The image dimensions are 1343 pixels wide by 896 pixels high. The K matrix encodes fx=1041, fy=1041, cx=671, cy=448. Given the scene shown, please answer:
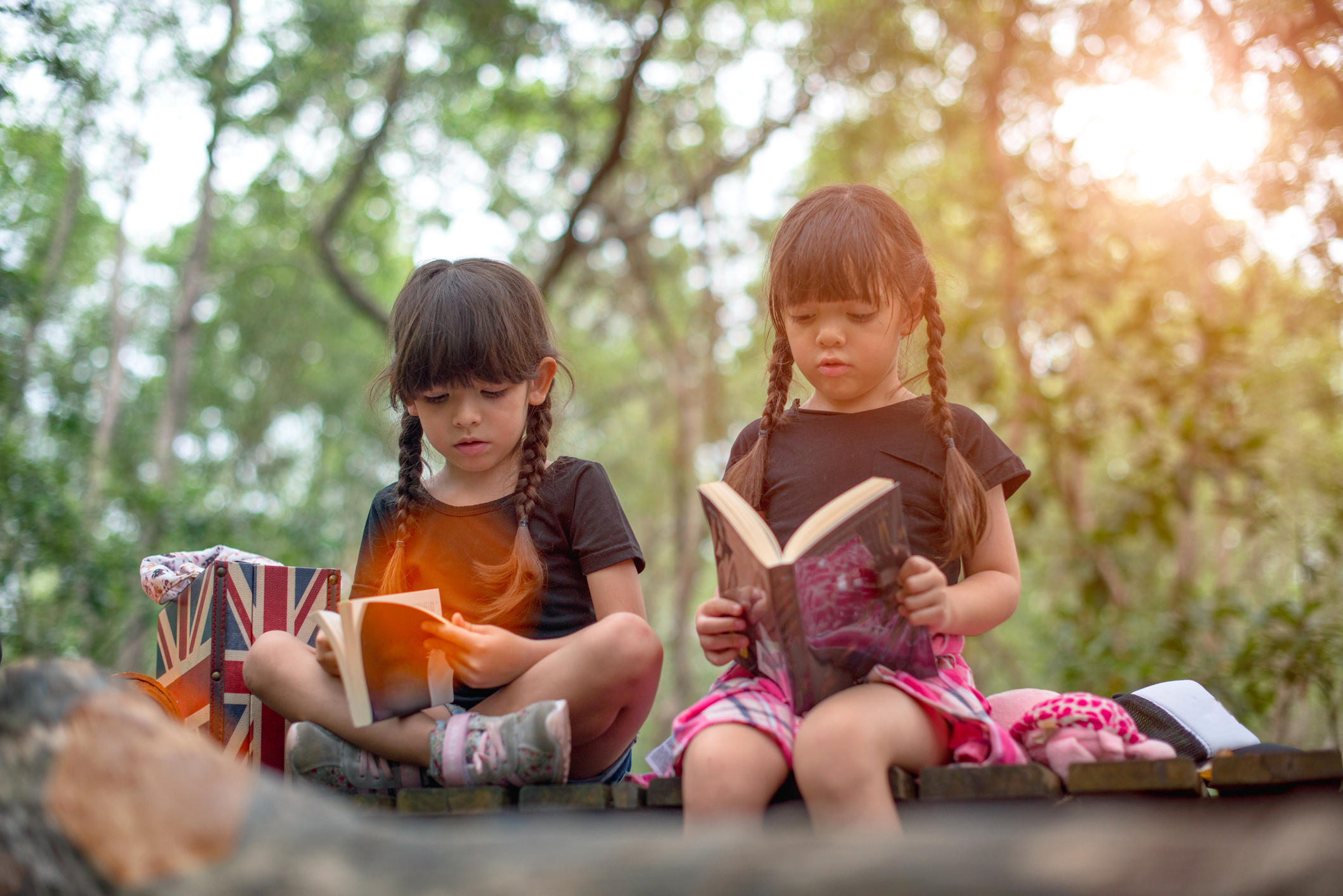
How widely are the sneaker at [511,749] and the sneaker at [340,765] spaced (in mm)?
163

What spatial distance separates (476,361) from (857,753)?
1.26 metres

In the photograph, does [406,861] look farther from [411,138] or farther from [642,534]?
[642,534]

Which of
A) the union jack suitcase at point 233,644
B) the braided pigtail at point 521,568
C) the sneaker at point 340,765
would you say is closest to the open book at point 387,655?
the sneaker at point 340,765

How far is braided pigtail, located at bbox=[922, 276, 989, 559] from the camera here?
2.20 meters

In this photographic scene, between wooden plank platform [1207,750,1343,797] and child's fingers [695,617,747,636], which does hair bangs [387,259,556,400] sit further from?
wooden plank platform [1207,750,1343,797]

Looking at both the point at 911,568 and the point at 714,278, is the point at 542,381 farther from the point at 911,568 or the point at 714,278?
the point at 714,278

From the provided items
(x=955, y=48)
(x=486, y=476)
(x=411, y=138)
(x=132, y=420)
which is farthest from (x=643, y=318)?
(x=486, y=476)

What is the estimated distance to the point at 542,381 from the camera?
2656 millimetres

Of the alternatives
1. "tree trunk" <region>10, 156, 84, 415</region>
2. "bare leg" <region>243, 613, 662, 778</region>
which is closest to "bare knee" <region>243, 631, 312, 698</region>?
"bare leg" <region>243, 613, 662, 778</region>

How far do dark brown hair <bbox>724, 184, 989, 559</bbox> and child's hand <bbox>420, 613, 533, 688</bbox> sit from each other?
640 millimetres

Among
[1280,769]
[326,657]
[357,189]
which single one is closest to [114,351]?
[357,189]

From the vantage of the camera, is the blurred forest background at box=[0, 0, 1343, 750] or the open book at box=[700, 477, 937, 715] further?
the blurred forest background at box=[0, 0, 1343, 750]

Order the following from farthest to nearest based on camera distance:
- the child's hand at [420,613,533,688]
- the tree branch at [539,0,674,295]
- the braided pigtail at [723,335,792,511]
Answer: the tree branch at [539,0,674,295] → the braided pigtail at [723,335,792,511] → the child's hand at [420,613,533,688]

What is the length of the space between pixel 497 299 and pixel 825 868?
72.2 inches
